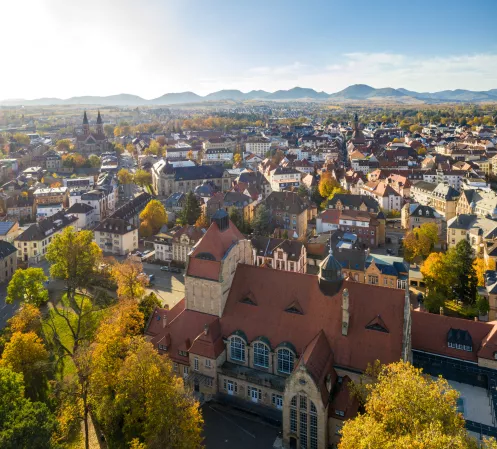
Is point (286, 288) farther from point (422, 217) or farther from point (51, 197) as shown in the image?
point (51, 197)

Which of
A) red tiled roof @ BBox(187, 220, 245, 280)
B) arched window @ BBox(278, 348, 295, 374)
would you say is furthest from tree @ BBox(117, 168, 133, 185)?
arched window @ BBox(278, 348, 295, 374)

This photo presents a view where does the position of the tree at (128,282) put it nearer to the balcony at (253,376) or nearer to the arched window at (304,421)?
the balcony at (253,376)

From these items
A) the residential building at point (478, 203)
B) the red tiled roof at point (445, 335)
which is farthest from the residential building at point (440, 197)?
the red tiled roof at point (445, 335)

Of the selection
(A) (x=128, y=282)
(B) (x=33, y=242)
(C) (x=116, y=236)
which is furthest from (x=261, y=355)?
(B) (x=33, y=242)

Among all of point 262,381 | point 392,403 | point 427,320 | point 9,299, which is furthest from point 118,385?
point 9,299

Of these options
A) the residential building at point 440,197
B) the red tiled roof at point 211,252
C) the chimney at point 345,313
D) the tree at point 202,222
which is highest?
the red tiled roof at point 211,252

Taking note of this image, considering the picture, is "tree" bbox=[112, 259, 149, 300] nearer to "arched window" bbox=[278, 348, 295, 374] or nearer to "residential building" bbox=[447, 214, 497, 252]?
"arched window" bbox=[278, 348, 295, 374]

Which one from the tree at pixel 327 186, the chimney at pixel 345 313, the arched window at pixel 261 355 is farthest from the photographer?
the tree at pixel 327 186
